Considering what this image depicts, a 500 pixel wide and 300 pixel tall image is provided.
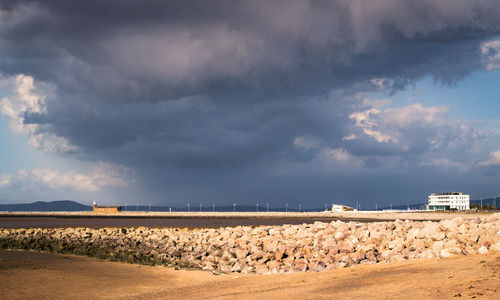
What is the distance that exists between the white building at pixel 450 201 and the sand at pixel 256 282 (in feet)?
526

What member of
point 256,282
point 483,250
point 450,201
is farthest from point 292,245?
point 450,201

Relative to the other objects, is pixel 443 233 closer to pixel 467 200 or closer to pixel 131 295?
pixel 131 295

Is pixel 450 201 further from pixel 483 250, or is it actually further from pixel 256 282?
pixel 256 282

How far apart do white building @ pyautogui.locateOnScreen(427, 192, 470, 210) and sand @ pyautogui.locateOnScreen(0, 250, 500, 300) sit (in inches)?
6306

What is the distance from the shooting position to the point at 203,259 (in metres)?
23.8

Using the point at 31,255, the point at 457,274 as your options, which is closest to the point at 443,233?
the point at 457,274

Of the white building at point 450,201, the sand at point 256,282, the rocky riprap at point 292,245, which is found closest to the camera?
the sand at point 256,282

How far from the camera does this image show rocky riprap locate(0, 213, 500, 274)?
17.5 meters

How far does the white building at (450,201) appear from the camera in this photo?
542 ft

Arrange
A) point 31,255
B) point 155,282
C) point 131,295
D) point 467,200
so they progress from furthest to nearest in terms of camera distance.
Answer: point 467,200, point 31,255, point 155,282, point 131,295

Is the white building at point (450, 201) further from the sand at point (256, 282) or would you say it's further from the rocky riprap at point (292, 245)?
the sand at point (256, 282)

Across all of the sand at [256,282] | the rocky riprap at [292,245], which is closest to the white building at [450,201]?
the rocky riprap at [292,245]

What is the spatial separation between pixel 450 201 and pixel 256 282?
580ft

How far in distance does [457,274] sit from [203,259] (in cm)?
1436
